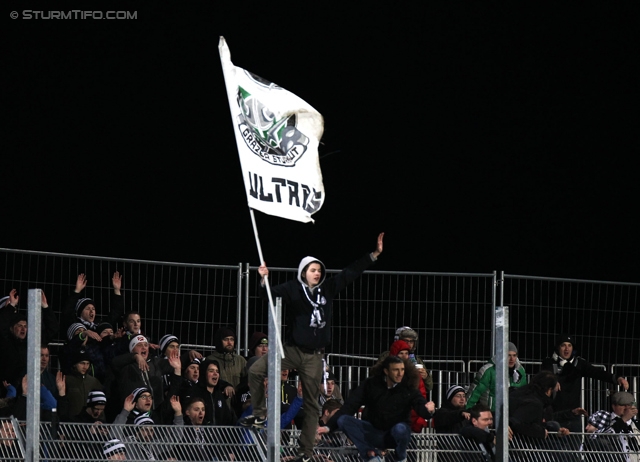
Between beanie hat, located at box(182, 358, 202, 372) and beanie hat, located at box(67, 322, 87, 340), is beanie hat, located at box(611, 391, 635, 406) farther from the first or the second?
beanie hat, located at box(67, 322, 87, 340)

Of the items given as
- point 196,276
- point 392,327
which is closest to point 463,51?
point 196,276

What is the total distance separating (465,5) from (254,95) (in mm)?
10808

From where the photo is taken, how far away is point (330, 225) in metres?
23.2

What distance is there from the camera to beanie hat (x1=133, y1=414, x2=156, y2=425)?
1230 cm

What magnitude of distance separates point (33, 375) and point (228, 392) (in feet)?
14.0

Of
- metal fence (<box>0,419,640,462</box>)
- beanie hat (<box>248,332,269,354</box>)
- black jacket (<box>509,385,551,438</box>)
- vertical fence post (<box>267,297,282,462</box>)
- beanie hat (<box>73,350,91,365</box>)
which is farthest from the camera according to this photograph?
beanie hat (<box>248,332,269,354</box>)

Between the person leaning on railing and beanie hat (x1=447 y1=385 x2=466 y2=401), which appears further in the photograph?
the person leaning on railing

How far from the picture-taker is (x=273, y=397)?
9.82m

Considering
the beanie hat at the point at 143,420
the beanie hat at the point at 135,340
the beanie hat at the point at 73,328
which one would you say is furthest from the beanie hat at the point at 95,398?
the beanie hat at the point at 73,328

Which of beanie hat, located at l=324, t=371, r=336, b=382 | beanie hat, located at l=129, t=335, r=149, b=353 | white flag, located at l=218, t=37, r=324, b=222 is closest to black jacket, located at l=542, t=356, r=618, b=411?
beanie hat, located at l=324, t=371, r=336, b=382

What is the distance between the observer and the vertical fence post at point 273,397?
9.84 metres

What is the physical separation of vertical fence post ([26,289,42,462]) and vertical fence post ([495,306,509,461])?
332 cm

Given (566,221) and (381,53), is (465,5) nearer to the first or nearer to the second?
(381,53)

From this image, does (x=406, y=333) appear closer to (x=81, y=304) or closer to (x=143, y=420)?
(x=143, y=420)
